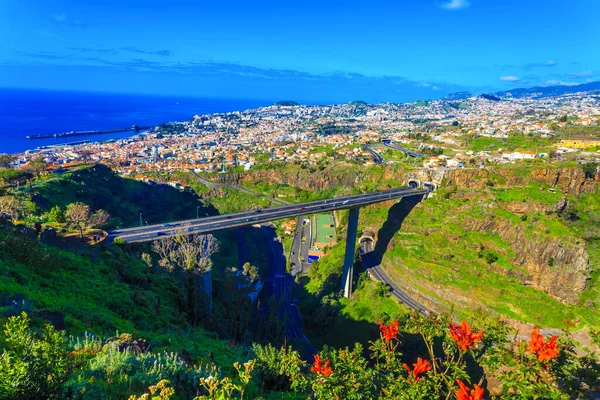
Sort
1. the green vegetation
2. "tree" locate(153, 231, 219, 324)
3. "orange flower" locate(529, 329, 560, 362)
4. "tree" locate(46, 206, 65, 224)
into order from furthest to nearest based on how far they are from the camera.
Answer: the green vegetation < "tree" locate(46, 206, 65, 224) < "tree" locate(153, 231, 219, 324) < "orange flower" locate(529, 329, 560, 362)

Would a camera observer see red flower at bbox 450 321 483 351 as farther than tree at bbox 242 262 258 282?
No

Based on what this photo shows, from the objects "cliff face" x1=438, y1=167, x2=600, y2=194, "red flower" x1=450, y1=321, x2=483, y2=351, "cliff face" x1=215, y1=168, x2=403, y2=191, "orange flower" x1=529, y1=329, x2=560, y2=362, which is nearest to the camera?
"orange flower" x1=529, y1=329, x2=560, y2=362

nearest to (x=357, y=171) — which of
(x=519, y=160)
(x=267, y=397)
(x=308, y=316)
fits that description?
(x=519, y=160)

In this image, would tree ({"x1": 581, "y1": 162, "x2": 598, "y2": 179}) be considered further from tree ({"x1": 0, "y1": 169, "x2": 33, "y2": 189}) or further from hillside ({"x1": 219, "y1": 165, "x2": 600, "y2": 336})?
tree ({"x1": 0, "y1": 169, "x2": 33, "y2": 189})

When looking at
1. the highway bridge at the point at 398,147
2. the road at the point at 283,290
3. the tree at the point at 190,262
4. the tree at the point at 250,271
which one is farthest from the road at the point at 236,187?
the tree at the point at 190,262

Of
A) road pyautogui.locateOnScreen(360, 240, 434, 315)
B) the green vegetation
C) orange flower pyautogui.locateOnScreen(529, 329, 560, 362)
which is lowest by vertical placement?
road pyautogui.locateOnScreen(360, 240, 434, 315)

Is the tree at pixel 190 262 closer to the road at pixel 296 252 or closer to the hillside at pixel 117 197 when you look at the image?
the hillside at pixel 117 197

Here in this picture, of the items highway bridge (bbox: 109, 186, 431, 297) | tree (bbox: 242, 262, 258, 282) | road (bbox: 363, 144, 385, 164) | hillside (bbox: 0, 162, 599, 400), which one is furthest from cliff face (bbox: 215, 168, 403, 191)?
tree (bbox: 242, 262, 258, 282)
